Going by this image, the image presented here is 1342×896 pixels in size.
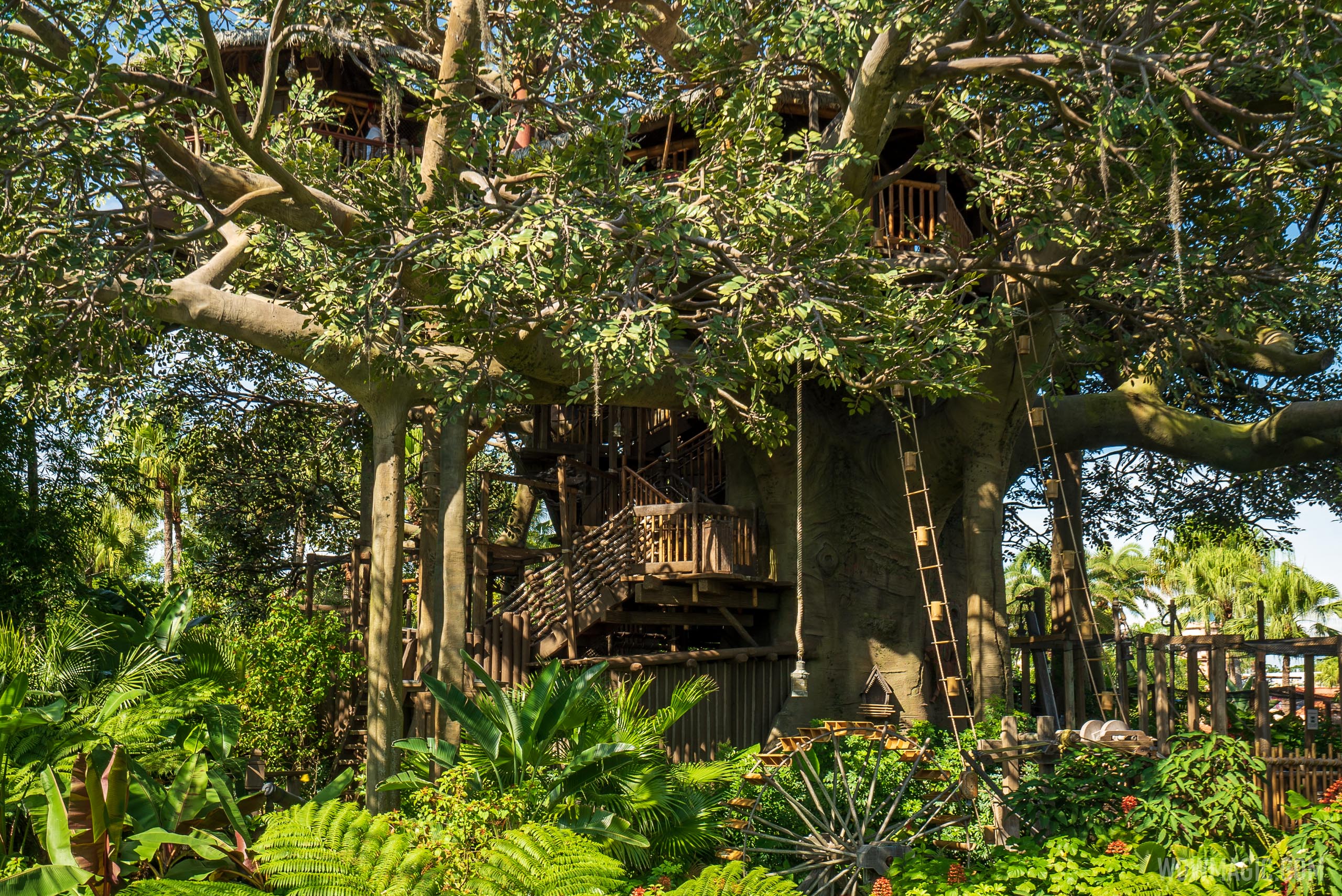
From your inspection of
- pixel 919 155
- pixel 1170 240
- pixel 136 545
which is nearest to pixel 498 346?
pixel 919 155

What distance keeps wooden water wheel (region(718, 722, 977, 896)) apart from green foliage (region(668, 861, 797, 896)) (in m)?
1.47

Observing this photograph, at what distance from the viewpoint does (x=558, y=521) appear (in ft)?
74.0

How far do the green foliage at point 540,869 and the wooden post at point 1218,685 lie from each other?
30.4ft

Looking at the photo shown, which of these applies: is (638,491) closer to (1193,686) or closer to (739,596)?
(739,596)

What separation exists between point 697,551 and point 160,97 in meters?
7.98

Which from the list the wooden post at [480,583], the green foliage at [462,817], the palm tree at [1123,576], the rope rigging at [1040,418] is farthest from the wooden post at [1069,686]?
the palm tree at [1123,576]

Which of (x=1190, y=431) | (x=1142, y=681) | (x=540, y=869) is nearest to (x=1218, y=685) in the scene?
(x=1142, y=681)

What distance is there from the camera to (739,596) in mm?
16766

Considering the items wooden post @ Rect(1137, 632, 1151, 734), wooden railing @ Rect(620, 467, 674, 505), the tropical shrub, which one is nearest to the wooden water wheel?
the tropical shrub

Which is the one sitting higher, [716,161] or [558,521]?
[716,161]

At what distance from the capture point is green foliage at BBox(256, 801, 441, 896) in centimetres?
777

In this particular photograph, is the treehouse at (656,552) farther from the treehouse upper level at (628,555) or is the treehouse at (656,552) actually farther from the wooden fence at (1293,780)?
the wooden fence at (1293,780)

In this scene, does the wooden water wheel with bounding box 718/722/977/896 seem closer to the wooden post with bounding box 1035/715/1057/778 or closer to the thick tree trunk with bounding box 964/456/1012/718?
the wooden post with bounding box 1035/715/1057/778

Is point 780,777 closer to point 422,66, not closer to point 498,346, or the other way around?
point 498,346
